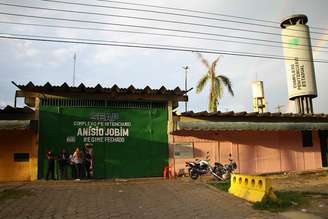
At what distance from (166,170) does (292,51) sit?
44.8ft

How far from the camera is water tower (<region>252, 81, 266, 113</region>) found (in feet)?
112

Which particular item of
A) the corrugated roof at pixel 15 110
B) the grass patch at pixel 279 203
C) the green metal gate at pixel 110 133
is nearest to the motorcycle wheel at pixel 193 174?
the green metal gate at pixel 110 133

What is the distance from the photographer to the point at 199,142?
17172 millimetres

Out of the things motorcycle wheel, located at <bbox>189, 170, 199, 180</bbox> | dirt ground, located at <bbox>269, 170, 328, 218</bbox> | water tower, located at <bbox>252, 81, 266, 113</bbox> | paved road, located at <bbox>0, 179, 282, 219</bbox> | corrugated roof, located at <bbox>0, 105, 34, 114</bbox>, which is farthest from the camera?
water tower, located at <bbox>252, 81, 266, 113</bbox>

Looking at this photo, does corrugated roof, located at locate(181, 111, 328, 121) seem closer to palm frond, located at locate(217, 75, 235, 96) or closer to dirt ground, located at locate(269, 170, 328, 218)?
dirt ground, located at locate(269, 170, 328, 218)

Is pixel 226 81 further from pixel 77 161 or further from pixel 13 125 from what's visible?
pixel 13 125

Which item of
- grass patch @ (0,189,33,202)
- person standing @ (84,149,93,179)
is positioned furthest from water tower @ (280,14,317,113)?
grass patch @ (0,189,33,202)

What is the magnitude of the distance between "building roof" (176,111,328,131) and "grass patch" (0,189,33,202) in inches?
285

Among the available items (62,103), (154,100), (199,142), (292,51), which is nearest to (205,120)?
(199,142)

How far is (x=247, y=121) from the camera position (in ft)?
59.5

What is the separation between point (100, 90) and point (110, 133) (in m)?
2.02

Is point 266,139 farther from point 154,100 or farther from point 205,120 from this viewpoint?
point 154,100

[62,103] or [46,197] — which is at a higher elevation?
[62,103]

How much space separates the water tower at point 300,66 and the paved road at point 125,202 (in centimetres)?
1411
